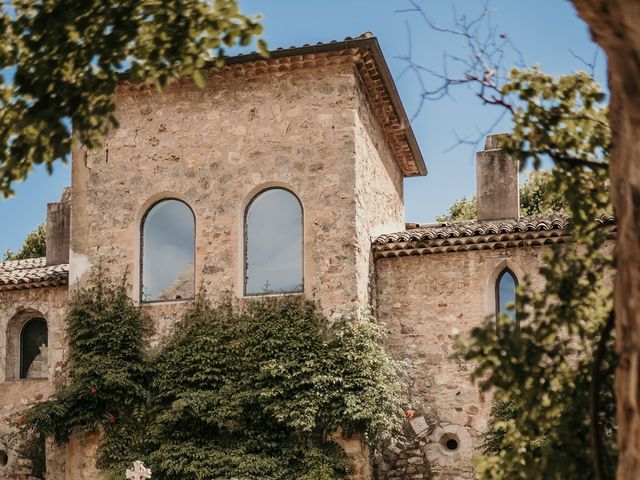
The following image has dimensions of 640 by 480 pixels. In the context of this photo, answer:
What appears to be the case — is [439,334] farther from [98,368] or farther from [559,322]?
[559,322]

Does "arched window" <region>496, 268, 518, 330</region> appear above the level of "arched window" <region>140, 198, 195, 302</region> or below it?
below

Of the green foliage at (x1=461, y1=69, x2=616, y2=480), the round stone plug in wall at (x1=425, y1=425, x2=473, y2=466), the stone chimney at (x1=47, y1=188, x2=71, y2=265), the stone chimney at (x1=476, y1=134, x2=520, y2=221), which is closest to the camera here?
the green foliage at (x1=461, y1=69, x2=616, y2=480)

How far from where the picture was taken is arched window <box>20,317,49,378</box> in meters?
15.8

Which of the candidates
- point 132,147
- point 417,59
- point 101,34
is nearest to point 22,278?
point 132,147

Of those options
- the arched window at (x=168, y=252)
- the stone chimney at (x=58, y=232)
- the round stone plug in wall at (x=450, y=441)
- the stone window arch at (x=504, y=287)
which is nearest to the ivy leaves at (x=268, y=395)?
the round stone plug in wall at (x=450, y=441)

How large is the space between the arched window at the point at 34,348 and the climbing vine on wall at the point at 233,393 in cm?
217

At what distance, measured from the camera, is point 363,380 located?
12.3 metres

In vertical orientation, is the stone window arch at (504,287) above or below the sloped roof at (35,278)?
below

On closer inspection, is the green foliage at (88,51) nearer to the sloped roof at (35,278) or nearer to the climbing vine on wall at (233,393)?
the climbing vine on wall at (233,393)

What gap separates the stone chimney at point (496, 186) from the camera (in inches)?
637

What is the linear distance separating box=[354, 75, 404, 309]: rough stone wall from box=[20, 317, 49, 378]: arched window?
20.5ft

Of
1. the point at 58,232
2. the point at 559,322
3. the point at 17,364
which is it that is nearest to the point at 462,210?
the point at 58,232

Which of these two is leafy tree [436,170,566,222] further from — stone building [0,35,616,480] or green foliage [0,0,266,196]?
green foliage [0,0,266,196]

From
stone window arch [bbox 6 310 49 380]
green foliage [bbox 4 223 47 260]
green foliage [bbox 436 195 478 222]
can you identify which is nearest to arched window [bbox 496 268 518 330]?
stone window arch [bbox 6 310 49 380]
